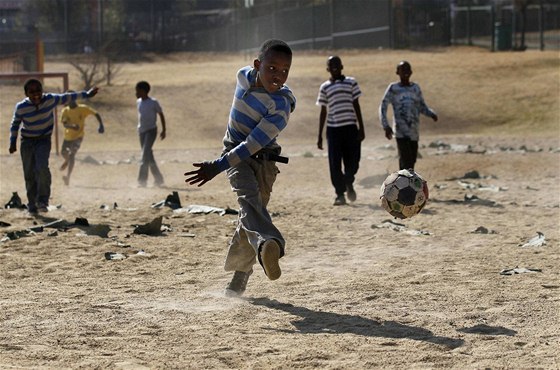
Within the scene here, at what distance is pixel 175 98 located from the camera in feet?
110

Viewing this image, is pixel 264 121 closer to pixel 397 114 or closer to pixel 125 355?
pixel 125 355

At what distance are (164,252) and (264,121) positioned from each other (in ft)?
10.6

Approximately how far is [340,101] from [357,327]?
7.39m

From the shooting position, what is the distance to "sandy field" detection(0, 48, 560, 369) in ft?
20.4

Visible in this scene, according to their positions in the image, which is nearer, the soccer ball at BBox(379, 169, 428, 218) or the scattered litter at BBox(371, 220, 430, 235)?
the soccer ball at BBox(379, 169, 428, 218)

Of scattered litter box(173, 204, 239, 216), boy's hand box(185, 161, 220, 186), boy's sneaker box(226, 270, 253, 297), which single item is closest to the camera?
boy's hand box(185, 161, 220, 186)

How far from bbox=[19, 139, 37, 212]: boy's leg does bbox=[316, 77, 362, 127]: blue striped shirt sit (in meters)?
3.72

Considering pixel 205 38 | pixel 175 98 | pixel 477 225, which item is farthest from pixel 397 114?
pixel 205 38

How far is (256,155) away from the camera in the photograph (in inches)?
301

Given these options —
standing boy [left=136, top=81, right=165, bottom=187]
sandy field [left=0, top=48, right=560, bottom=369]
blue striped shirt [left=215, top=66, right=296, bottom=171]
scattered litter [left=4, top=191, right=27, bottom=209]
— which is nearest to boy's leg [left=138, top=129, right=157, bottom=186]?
standing boy [left=136, top=81, right=165, bottom=187]

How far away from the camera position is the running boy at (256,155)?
727 cm

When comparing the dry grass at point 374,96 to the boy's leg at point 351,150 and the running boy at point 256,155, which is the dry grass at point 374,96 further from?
the running boy at point 256,155

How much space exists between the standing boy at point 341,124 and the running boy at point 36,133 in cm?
312

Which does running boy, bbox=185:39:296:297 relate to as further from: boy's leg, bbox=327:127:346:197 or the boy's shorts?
the boy's shorts
